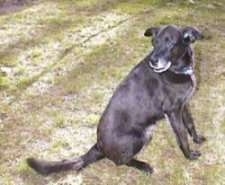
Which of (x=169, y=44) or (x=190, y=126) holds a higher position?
(x=169, y=44)

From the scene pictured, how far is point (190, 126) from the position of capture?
527cm

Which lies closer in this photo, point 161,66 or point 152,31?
point 161,66

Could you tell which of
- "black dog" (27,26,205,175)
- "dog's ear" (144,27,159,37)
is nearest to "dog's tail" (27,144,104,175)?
"black dog" (27,26,205,175)

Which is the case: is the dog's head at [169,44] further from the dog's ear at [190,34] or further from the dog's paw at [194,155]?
the dog's paw at [194,155]

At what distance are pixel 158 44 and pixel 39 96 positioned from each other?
6.69 feet

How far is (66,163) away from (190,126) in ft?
4.16

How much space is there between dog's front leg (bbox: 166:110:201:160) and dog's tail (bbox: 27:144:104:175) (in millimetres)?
702

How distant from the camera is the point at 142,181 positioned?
4871 mm

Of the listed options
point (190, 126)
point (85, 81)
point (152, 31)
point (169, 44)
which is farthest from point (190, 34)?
point (85, 81)

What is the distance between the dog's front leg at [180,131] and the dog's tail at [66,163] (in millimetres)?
702

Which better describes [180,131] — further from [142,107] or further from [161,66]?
[161,66]

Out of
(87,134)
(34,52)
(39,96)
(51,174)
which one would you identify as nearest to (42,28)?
(34,52)

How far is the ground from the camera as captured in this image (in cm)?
502

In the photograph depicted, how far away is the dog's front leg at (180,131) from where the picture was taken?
15.8 feet
